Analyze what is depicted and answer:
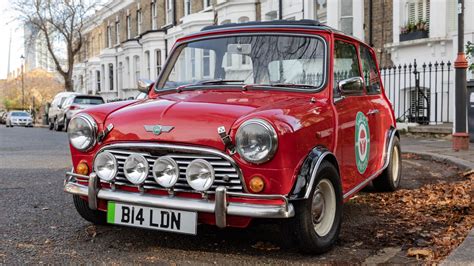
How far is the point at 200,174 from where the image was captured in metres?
3.31

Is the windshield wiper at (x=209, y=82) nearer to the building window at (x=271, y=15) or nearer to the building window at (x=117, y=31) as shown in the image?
the building window at (x=271, y=15)

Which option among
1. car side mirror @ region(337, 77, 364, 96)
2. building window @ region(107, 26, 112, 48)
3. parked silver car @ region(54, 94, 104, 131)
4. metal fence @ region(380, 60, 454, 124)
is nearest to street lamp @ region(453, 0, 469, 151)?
metal fence @ region(380, 60, 454, 124)

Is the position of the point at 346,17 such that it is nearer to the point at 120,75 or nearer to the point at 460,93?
the point at 460,93

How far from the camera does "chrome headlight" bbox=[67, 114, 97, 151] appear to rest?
376 centimetres

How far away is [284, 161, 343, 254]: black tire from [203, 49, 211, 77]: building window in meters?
→ 1.54

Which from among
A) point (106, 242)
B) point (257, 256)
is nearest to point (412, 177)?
point (257, 256)

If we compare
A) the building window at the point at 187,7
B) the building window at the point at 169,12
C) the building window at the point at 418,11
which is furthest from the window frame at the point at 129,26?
the building window at the point at 418,11

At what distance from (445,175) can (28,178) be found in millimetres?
5962

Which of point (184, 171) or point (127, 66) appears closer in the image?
point (184, 171)

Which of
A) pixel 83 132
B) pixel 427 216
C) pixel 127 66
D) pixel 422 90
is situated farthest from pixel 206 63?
pixel 127 66

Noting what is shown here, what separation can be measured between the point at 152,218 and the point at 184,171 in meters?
0.40

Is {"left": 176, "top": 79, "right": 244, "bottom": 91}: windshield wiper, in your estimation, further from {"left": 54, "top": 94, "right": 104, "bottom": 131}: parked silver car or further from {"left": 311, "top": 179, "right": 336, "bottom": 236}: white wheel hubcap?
{"left": 54, "top": 94, "right": 104, "bottom": 131}: parked silver car

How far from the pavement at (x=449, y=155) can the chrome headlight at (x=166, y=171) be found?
6.03ft

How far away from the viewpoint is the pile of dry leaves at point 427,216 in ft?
12.6
